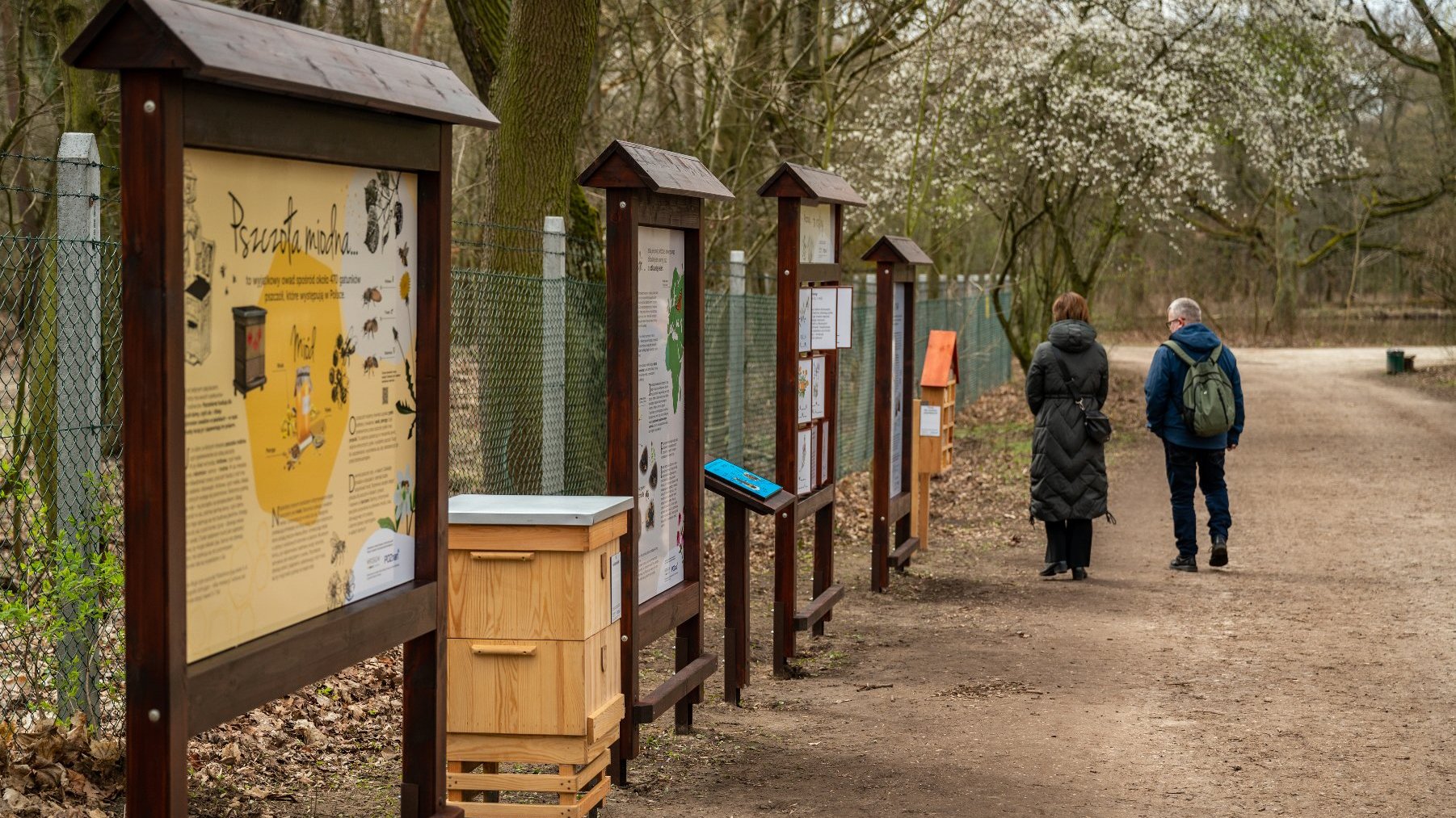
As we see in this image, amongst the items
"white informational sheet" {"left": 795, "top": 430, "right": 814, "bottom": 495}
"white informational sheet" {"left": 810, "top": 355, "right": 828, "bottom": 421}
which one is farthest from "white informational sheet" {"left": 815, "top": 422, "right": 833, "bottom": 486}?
"white informational sheet" {"left": 795, "top": 430, "right": 814, "bottom": 495}

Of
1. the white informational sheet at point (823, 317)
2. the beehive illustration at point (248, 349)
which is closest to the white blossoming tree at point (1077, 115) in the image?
the white informational sheet at point (823, 317)

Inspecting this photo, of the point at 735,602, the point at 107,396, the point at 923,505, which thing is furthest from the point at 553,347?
the point at 923,505

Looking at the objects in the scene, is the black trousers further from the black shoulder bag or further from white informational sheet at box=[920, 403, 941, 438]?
white informational sheet at box=[920, 403, 941, 438]

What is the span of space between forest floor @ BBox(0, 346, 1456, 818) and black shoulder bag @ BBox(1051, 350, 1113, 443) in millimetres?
1024

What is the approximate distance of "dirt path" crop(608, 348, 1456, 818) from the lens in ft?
19.2

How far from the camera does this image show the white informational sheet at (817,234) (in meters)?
8.29

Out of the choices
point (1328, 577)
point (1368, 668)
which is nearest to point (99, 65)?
point (1368, 668)

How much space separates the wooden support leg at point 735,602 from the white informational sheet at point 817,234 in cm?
159

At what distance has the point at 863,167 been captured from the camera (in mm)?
24266

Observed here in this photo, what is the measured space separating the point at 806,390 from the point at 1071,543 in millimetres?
3206

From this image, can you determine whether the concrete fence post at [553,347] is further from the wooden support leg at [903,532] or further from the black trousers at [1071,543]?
the black trousers at [1071,543]

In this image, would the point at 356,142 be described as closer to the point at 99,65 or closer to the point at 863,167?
the point at 99,65

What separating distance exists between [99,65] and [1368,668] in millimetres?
6934

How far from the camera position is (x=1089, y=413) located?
34.6ft
